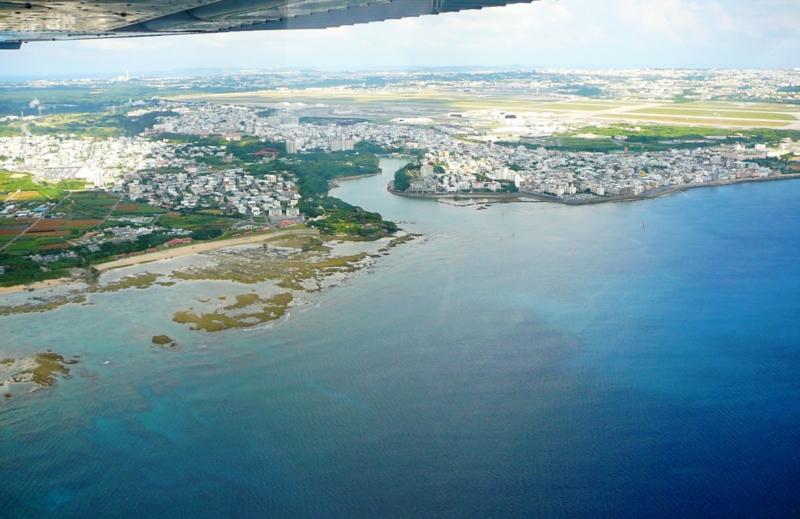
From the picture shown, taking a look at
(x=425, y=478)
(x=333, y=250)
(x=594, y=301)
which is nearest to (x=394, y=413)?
(x=425, y=478)

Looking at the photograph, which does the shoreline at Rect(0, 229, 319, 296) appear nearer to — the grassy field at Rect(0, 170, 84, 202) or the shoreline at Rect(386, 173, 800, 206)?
the shoreline at Rect(386, 173, 800, 206)

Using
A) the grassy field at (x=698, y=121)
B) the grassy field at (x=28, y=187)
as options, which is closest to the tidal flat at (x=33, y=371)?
the grassy field at (x=28, y=187)

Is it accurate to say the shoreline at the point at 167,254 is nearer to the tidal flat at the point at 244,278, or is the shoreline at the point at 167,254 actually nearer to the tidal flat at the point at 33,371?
the tidal flat at the point at 244,278

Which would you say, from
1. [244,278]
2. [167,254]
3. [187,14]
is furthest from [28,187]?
[187,14]

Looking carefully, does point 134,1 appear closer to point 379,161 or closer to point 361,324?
point 361,324

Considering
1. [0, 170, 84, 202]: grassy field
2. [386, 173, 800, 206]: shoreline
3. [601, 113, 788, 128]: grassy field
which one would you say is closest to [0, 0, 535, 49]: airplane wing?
[0, 170, 84, 202]: grassy field

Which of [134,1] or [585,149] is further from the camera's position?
[585,149]
